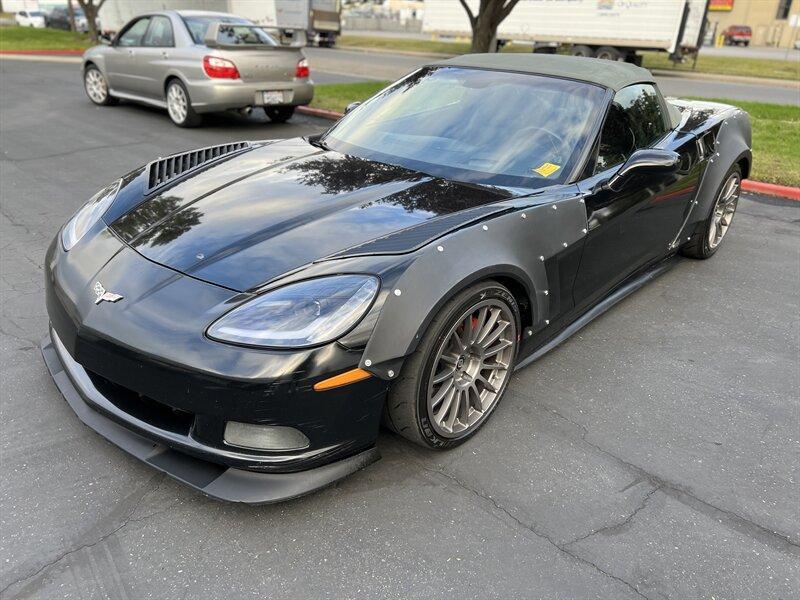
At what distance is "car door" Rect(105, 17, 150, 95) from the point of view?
9.41 meters

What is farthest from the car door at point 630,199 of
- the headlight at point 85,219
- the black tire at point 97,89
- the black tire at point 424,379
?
the black tire at point 97,89

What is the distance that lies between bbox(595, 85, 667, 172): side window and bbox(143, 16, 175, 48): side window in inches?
288

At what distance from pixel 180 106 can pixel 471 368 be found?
7732 mm

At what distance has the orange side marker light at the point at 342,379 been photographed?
209cm

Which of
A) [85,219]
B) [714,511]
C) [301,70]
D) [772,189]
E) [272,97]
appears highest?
[301,70]

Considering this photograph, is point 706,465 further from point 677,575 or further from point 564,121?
point 564,121

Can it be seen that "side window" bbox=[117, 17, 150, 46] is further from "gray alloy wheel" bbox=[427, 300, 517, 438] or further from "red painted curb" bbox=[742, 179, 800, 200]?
"gray alloy wheel" bbox=[427, 300, 517, 438]

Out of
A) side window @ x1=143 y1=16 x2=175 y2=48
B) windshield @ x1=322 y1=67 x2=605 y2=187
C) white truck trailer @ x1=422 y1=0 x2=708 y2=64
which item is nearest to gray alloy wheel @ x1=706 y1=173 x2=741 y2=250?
windshield @ x1=322 y1=67 x2=605 y2=187

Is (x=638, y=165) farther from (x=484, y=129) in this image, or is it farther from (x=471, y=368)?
(x=471, y=368)

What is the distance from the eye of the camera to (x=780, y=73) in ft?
76.7

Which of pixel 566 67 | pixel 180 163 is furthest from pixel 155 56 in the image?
pixel 566 67

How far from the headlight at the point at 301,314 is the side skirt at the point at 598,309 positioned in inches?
43.9

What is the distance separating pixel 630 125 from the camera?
365 centimetres

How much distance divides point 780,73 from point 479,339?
26480mm
